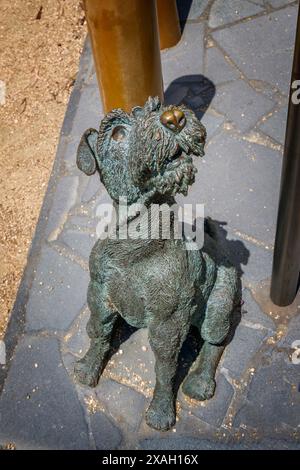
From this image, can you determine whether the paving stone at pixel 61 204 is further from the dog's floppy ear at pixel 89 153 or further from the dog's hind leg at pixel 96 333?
the dog's floppy ear at pixel 89 153

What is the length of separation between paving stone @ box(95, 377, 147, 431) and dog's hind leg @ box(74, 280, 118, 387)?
0.08m

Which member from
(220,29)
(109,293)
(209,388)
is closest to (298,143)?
(109,293)

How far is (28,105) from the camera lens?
17.7 ft

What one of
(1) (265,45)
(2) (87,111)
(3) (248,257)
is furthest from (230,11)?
(3) (248,257)

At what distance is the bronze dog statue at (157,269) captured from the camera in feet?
6.97

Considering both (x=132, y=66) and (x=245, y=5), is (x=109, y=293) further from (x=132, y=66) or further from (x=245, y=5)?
(x=245, y=5)

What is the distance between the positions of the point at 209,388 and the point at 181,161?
177 cm

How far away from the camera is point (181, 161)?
6.95 ft

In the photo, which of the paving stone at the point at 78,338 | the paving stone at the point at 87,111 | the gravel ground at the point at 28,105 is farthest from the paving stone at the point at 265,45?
the paving stone at the point at 78,338

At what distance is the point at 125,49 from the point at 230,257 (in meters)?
1.70

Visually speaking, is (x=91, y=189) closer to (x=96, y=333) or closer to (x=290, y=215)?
(x=96, y=333)

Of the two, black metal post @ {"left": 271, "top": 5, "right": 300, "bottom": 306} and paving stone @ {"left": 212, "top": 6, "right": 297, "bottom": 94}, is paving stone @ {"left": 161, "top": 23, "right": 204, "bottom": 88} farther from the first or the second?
black metal post @ {"left": 271, "top": 5, "right": 300, "bottom": 306}

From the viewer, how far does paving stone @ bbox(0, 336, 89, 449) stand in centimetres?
341
